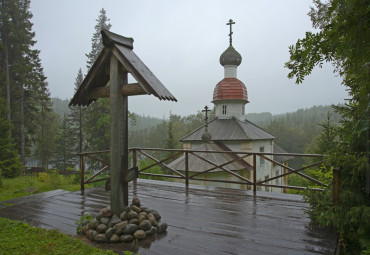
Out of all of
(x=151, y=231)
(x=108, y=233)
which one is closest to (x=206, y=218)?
(x=151, y=231)

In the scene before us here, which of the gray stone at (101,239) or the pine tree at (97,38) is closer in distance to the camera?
the gray stone at (101,239)

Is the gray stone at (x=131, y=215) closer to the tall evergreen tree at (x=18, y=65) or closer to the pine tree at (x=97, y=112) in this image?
the tall evergreen tree at (x=18, y=65)

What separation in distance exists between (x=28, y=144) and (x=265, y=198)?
2019 centimetres

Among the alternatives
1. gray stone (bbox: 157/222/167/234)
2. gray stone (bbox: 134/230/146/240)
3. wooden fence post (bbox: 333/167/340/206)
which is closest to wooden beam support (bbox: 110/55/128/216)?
gray stone (bbox: 134/230/146/240)

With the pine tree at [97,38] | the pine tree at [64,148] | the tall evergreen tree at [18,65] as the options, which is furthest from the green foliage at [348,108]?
the pine tree at [64,148]

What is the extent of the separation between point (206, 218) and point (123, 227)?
155 cm

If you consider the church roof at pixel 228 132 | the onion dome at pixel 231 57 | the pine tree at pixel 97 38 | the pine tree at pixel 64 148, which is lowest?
the pine tree at pixel 64 148

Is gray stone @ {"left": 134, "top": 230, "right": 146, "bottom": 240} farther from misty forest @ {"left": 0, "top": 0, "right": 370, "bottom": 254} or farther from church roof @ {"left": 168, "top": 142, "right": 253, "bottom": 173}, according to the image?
church roof @ {"left": 168, "top": 142, "right": 253, "bottom": 173}

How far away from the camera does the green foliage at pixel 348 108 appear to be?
142cm

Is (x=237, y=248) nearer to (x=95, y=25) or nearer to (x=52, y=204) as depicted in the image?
(x=52, y=204)

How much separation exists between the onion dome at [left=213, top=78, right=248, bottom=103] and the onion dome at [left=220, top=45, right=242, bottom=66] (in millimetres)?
1381

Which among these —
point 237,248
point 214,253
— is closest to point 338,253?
point 237,248

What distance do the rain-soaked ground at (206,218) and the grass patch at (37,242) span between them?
0.74 ft

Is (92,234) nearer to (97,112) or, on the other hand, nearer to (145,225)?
(145,225)
